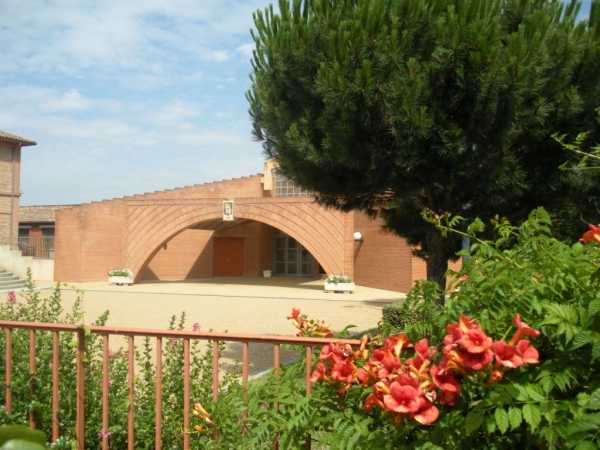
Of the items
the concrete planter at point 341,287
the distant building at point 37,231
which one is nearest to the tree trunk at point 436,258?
the concrete planter at point 341,287

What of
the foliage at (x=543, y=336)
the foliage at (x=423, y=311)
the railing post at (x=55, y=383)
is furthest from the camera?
the railing post at (x=55, y=383)

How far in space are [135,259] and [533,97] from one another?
22.2 meters

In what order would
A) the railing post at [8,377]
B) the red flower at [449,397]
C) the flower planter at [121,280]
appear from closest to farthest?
the red flower at [449,397] < the railing post at [8,377] < the flower planter at [121,280]

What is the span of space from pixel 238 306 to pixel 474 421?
15.4m

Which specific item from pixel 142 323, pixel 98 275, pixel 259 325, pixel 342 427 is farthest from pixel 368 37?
pixel 98 275

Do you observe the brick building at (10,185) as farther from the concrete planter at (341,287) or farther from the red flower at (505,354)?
the red flower at (505,354)

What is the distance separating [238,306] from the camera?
54.7ft

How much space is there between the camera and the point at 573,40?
6.21 m

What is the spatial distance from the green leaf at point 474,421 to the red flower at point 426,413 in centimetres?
9

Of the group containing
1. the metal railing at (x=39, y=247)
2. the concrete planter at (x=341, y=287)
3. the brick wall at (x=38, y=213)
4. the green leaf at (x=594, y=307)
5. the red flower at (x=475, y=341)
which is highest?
the brick wall at (x=38, y=213)

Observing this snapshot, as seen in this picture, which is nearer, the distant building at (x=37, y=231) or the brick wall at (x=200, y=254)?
the brick wall at (x=200, y=254)

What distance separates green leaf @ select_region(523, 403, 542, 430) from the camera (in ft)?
4.96

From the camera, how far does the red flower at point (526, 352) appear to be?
5.12 feet

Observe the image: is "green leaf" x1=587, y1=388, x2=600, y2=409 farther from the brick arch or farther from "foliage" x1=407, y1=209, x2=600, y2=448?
the brick arch
